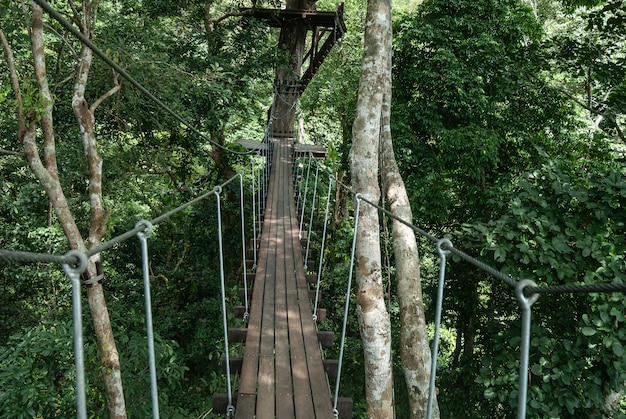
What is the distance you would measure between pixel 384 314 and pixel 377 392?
1.66ft

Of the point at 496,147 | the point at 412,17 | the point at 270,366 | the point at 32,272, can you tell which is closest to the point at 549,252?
the point at 270,366

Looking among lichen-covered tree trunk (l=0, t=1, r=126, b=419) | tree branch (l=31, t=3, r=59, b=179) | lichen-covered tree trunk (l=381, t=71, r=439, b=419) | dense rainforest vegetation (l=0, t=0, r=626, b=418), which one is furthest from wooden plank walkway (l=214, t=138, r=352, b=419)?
tree branch (l=31, t=3, r=59, b=179)

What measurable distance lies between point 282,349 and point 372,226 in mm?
1262

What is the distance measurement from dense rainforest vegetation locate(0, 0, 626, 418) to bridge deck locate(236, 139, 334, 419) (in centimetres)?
93

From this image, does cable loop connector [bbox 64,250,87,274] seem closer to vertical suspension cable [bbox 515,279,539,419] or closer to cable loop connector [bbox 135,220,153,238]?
cable loop connector [bbox 135,220,153,238]

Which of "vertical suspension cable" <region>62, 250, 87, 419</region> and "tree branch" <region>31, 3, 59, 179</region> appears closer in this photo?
"vertical suspension cable" <region>62, 250, 87, 419</region>

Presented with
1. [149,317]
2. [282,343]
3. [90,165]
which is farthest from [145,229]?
[90,165]

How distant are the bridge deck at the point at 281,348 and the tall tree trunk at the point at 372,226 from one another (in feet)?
1.48

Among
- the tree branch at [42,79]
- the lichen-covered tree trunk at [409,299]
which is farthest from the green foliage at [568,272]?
the tree branch at [42,79]

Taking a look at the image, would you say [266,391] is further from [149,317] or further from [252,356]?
[149,317]

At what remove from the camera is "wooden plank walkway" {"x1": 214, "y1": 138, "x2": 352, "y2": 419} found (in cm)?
174

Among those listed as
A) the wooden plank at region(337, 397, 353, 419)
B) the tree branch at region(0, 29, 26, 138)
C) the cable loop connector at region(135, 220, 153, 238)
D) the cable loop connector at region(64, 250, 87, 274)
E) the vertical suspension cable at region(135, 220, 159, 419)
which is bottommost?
the wooden plank at region(337, 397, 353, 419)

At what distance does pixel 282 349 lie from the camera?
2.13 metres

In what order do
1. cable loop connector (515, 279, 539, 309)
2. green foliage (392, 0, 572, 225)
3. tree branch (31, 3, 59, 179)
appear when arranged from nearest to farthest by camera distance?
cable loop connector (515, 279, 539, 309), tree branch (31, 3, 59, 179), green foliage (392, 0, 572, 225)
